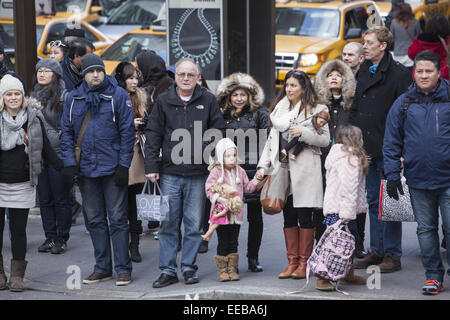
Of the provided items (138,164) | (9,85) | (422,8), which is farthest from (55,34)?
(9,85)

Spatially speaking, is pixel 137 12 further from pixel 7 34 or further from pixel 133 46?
pixel 7 34

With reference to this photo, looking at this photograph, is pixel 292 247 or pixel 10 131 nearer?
pixel 10 131

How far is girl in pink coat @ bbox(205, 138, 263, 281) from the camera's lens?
743 centimetres

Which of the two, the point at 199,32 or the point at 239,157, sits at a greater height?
the point at 199,32

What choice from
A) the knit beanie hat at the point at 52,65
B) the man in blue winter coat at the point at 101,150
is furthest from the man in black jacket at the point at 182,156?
the knit beanie hat at the point at 52,65

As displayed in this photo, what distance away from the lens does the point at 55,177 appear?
28.7ft

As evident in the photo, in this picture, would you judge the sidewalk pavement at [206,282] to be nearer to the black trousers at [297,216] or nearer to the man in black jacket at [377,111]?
the man in black jacket at [377,111]

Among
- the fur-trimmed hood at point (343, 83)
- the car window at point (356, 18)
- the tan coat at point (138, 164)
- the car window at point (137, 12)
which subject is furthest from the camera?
the car window at point (137, 12)

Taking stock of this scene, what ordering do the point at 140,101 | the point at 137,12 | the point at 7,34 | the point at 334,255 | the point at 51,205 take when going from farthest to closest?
the point at 137,12, the point at 7,34, the point at 51,205, the point at 140,101, the point at 334,255

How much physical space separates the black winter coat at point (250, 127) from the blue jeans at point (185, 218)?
0.48 metres

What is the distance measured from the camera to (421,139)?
6.89 m

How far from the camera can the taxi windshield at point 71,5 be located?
2137cm

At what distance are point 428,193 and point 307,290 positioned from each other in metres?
1.28

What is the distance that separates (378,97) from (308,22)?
32.9ft
